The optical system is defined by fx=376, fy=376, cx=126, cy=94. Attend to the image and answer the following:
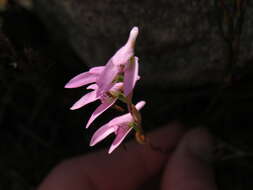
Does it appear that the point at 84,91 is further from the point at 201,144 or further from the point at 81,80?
the point at 81,80

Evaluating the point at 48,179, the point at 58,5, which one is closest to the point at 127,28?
the point at 58,5

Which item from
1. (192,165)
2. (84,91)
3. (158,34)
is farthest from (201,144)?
(84,91)

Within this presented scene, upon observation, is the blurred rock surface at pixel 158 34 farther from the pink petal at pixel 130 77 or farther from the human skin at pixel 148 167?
the pink petal at pixel 130 77

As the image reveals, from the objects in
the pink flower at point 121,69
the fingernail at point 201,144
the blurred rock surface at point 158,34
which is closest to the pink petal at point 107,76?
the pink flower at point 121,69

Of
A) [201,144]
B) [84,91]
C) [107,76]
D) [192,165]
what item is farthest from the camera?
[84,91]

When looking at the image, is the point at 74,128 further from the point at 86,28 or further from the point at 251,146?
the point at 251,146

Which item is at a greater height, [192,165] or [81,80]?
[81,80]
